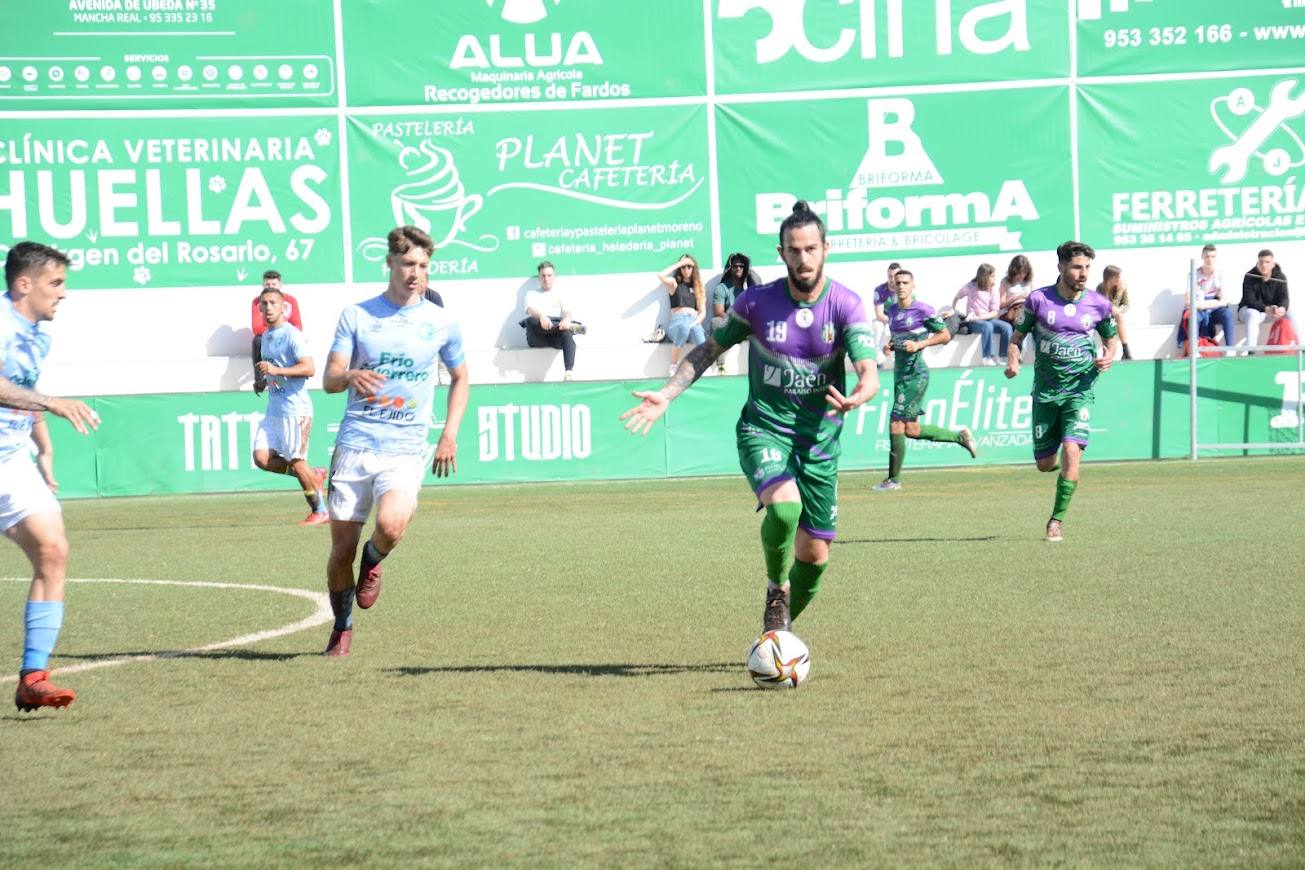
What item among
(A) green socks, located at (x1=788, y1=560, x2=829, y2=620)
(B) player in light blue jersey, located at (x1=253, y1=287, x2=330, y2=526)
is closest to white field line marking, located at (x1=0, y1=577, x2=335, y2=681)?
(A) green socks, located at (x1=788, y1=560, x2=829, y2=620)

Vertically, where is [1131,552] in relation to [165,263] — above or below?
below

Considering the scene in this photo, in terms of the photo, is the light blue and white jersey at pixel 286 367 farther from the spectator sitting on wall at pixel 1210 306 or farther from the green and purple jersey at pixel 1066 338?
the spectator sitting on wall at pixel 1210 306

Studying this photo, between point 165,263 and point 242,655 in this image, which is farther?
point 165,263

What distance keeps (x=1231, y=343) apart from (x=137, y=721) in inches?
905

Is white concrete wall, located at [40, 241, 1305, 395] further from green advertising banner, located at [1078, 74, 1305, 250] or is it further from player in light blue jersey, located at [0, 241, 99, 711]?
player in light blue jersey, located at [0, 241, 99, 711]

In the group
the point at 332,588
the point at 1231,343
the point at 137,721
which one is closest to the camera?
the point at 137,721

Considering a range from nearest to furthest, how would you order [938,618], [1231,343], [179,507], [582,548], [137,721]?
[137,721] < [938,618] < [582,548] < [179,507] < [1231,343]

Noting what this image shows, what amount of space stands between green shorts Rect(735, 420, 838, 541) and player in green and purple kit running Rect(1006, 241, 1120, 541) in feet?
21.0

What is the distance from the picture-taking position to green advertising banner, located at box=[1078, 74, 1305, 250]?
2855 cm

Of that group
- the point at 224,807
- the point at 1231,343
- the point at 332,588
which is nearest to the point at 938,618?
the point at 332,588

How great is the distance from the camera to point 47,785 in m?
6.09

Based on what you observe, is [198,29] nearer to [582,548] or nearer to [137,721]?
[582,548]

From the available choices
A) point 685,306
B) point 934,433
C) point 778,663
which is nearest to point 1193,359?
point 934,433

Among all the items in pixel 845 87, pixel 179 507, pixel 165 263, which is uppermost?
pixel 845 87
